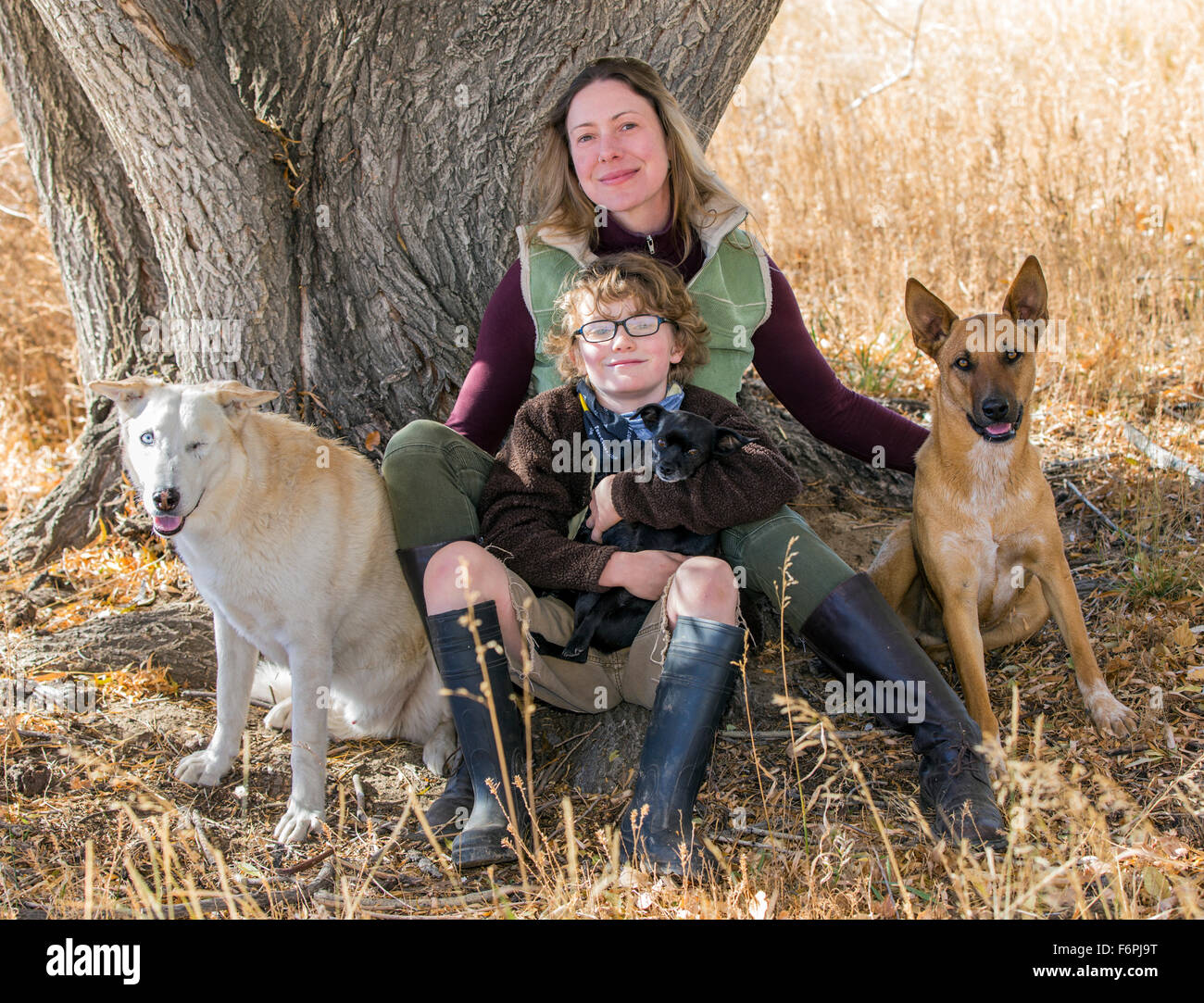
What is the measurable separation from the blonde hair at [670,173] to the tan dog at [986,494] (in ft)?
2.65

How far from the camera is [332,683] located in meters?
3.36

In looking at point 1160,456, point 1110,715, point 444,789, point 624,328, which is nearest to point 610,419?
point 624,328

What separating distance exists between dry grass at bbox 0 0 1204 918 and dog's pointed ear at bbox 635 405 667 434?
917 millimetres

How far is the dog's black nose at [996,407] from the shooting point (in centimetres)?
315

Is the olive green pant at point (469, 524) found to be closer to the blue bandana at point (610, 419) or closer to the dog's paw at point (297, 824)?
the blue bandana at point (610, 419)

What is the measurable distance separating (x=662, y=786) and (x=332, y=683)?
131 cm

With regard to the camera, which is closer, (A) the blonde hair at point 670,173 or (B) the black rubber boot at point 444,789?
(B) the black rubber boot at point 444,789

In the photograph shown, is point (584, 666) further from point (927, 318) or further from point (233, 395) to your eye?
point (927, 318)

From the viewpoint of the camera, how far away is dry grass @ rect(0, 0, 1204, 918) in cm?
250

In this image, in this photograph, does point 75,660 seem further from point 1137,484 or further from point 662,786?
point 1137,484

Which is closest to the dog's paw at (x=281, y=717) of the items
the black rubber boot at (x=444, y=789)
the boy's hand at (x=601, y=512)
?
the black rubber boot at (x=444, y=789)

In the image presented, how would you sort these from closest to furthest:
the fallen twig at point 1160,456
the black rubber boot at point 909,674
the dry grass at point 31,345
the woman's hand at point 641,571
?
1. the black rubber boot at point 909,674
2. the woman's hand at point 641,571
3. the fallen twig at point 1160,456
4. the dry grass at point 31,345

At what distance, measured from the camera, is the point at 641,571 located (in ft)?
9.50
